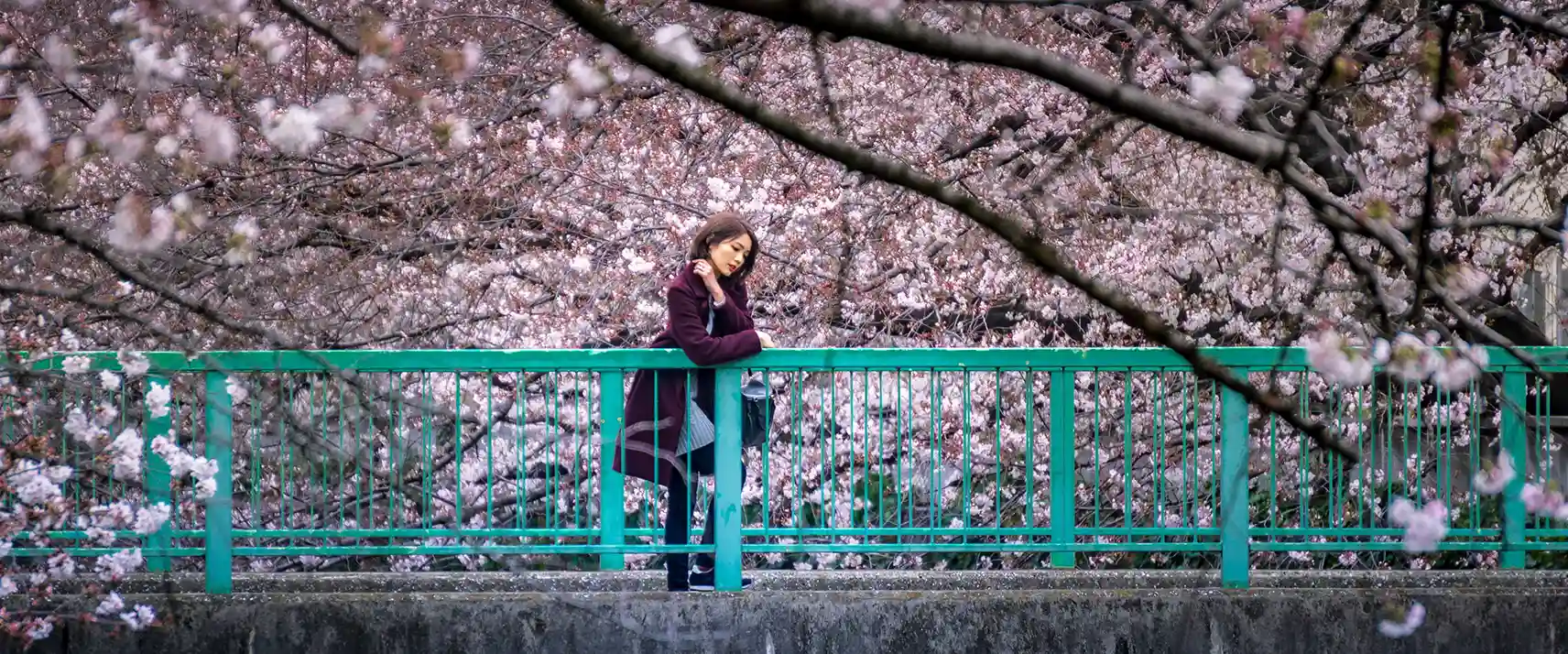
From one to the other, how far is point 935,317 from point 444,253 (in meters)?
2.92

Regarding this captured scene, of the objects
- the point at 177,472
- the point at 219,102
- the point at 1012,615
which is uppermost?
the point at 219,102

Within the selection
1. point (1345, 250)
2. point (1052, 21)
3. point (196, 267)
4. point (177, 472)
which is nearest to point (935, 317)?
point (1052, 21)

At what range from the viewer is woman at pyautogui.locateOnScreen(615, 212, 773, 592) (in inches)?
246

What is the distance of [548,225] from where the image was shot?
9531 mm

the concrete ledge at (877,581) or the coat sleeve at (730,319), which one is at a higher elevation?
the coat sleeve at (730,319)

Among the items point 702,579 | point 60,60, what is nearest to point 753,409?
point 702,579

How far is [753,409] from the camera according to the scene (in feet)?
21.2

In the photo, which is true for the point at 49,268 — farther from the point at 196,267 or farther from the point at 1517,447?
the point at 1517,447

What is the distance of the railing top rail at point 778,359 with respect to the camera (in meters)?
6.26

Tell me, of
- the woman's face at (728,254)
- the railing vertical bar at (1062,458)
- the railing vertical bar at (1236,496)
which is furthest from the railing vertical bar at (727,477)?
the railing vertical bar at (1236,496)

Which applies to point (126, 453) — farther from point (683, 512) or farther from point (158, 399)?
point (683, 512)

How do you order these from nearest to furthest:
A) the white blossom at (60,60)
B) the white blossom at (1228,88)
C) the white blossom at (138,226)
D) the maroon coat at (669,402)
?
the white blossom at (1228,88) < the white blossom at (138,226) < the maroon coat at (669,402) < the white blossom at (60,60)

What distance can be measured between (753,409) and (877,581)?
1.11 metres

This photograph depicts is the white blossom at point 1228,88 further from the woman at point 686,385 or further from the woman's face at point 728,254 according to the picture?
the woman's face at point 728,254
